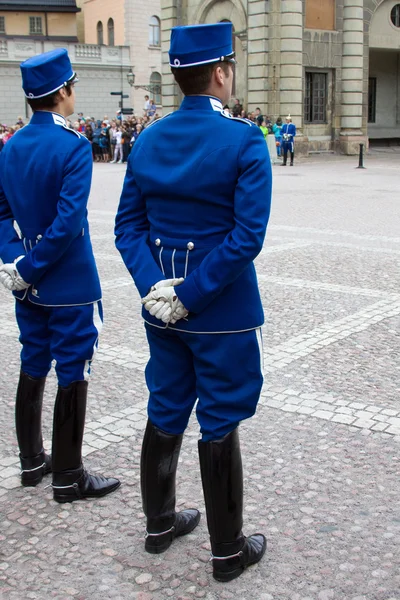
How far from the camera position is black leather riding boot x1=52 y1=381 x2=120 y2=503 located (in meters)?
3.61

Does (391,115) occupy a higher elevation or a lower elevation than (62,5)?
lower

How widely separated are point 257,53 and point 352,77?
409 cm

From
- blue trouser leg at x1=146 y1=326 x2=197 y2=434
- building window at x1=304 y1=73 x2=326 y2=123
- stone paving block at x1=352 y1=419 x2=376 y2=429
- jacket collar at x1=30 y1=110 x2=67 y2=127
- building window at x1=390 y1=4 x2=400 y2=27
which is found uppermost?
building window at x1=390 y1=4 x2=400 y2=27

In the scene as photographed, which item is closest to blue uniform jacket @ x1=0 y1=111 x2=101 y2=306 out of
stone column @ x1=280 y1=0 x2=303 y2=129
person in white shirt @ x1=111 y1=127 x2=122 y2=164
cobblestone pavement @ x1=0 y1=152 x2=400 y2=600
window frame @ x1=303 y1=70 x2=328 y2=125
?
cobblestone pavement @ x1=0 y1=152 x2=400 y2=600

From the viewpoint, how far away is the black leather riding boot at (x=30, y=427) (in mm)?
3758

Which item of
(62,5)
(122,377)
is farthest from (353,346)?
(62,5)

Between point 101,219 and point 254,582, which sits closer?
point 254,582

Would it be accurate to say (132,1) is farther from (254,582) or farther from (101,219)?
(254,582)

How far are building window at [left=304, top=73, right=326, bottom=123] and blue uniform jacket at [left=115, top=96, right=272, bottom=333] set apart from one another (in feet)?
95.0

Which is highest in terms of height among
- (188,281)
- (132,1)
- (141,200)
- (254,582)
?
(132,1)

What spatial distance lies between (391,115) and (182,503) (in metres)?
36.4

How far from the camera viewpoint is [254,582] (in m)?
3.01

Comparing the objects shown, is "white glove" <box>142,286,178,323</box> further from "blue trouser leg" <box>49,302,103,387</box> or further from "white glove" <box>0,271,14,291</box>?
"white glove" <box>0,271,14,291</box>

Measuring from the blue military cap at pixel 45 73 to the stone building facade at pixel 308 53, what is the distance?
2707 centimetres
